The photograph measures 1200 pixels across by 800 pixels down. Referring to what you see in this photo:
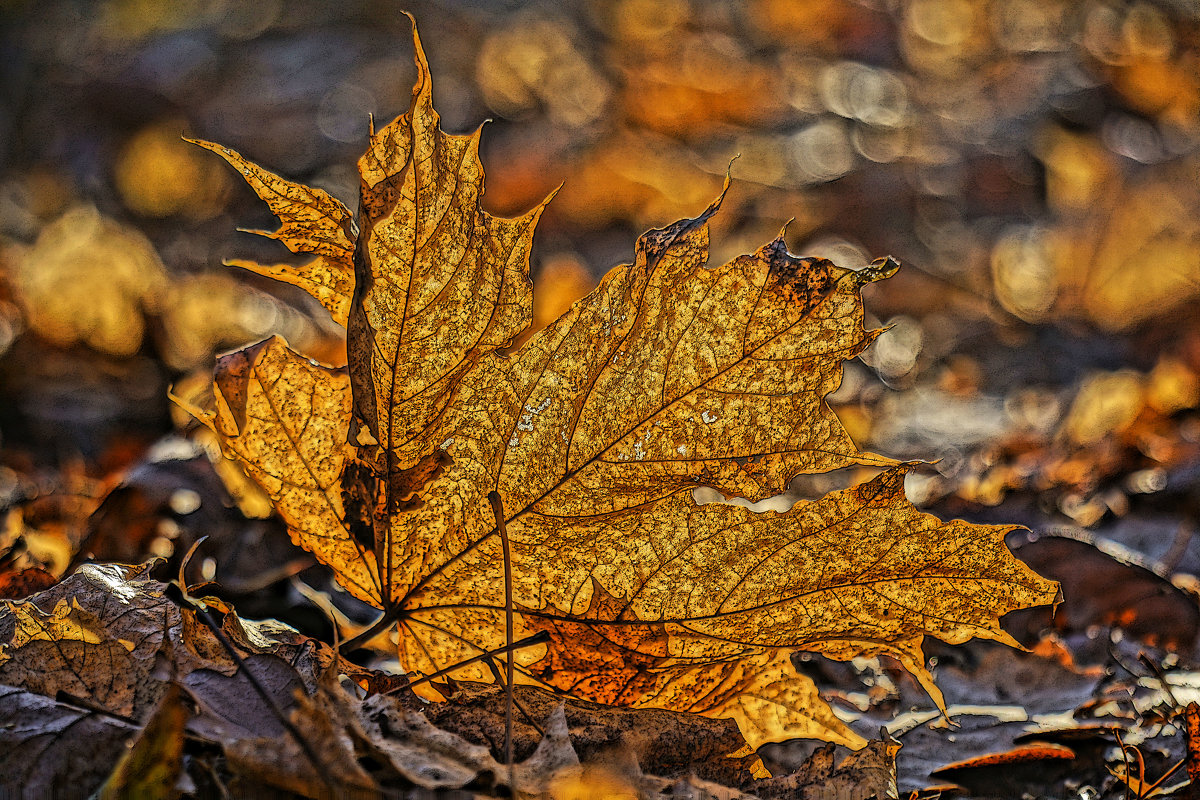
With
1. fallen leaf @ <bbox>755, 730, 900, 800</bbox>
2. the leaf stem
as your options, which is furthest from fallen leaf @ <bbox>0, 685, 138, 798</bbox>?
fallen leaf @ <bbox>755, 730, 900, 800</bbox>

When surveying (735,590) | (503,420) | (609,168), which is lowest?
(609,168)

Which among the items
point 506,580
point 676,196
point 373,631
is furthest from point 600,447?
point 676,196

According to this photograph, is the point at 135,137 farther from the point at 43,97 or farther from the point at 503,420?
the point at 503,420

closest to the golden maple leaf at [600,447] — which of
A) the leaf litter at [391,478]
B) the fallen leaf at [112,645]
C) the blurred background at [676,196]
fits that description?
the leaf litter at [391,478]

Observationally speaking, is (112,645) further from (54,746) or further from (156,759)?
(156,759)

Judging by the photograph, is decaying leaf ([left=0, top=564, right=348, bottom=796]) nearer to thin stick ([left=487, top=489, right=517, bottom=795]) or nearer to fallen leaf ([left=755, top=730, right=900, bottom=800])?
thin stick ([left=487, top=489, right=517, bottom=795])

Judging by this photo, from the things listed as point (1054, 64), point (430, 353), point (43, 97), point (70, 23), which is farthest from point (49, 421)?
point (1054, 64)
